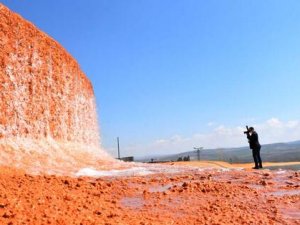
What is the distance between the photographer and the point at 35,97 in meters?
16.2

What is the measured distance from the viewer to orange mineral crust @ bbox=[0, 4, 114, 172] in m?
14.0

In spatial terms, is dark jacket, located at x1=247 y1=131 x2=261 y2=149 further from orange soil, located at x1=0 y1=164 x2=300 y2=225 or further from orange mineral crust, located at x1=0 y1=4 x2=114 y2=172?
orange mineral crust, located at x1=0 y1=4 x2=114 y2=172

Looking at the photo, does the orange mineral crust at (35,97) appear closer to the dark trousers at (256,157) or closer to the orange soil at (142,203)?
the orange soil at (142,203)

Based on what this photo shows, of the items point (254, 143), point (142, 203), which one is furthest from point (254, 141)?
point (142, 203)

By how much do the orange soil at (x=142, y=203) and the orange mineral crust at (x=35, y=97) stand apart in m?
4.25

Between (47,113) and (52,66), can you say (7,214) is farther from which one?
(52,66)

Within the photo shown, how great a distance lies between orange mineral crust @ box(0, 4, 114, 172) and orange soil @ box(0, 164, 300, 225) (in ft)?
14.0

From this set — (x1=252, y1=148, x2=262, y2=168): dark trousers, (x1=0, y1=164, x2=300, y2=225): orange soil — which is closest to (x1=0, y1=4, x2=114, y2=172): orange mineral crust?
(x1=0, y1=164, x2=300, y2=225): orange soil

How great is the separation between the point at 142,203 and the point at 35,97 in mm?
10383

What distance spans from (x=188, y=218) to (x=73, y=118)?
15.1 metres

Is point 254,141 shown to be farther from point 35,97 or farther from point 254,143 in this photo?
point 35,97

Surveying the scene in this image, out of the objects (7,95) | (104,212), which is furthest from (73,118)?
(104,212)

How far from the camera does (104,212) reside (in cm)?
638

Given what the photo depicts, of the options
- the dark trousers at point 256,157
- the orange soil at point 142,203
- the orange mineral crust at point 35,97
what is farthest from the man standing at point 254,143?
the orange mineral crust at point 35,97
